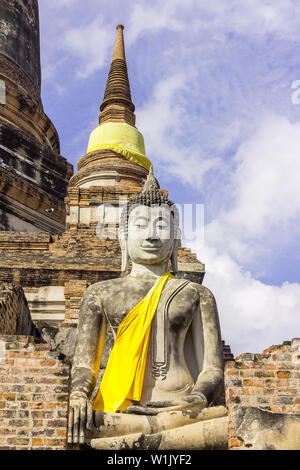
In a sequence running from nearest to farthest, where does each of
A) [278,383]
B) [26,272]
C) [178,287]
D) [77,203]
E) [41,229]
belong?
[278,383]
[178,287]
[26,272]
[77,203]
[41,229]

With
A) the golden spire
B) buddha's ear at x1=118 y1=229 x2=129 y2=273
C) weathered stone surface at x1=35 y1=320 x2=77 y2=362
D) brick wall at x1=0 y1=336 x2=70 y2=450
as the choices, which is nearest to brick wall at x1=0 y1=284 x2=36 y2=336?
weathered stone surface at x1=35 y1=320 x2=77 y2=362

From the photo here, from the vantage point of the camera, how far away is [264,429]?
496 centimetres

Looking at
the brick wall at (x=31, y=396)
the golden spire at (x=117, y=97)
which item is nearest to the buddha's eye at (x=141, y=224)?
the brick wall at (x=31, y=396)

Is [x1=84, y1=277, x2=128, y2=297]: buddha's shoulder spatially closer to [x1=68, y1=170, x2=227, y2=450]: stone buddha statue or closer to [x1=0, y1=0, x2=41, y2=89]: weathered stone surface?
[x1=68, y1=170, x2=227, y2=450]: stone buddha statue

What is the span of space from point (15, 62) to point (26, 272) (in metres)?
8.01

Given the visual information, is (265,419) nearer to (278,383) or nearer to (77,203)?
(278,383)

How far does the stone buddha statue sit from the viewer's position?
5.25 m

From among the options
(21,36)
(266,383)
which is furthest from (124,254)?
(21,36)

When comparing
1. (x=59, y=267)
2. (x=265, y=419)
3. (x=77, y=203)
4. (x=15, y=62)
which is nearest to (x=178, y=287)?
(x=265, y=419)

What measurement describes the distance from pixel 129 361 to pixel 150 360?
173 mm

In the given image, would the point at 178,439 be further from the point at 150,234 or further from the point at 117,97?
the point at 117,97
